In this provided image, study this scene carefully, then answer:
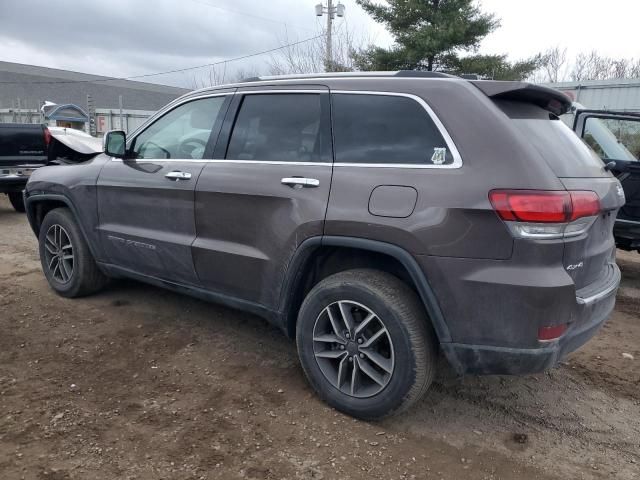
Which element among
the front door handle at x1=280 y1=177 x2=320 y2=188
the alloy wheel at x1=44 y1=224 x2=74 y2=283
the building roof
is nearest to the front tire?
the front door handle at x1=280 y1=177 x2=320 y2=188

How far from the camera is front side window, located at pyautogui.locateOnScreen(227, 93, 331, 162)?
10.1 ft

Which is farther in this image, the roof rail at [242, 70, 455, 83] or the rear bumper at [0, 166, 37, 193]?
the rear bumper at [0, 166, 37, 193]

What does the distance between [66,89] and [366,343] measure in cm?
3635

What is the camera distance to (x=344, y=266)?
3.07 metres

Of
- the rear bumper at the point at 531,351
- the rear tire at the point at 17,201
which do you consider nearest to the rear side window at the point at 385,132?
the rear bumper at the point at 531,351

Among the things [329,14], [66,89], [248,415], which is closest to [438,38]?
[329,14]

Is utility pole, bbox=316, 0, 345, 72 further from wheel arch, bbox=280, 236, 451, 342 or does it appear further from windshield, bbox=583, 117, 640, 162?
wheel arch, bbox=280, 236, 451, 342

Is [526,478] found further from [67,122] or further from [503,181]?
[67,122]

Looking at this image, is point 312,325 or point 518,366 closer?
point 518,366

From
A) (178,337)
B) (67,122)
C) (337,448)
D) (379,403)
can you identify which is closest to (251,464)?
(337,448)

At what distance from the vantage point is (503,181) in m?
2.39

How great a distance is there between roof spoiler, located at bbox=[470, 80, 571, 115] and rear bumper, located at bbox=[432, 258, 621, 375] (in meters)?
1.05

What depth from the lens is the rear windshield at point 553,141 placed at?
255 cm

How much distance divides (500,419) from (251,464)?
1475 millimetres
